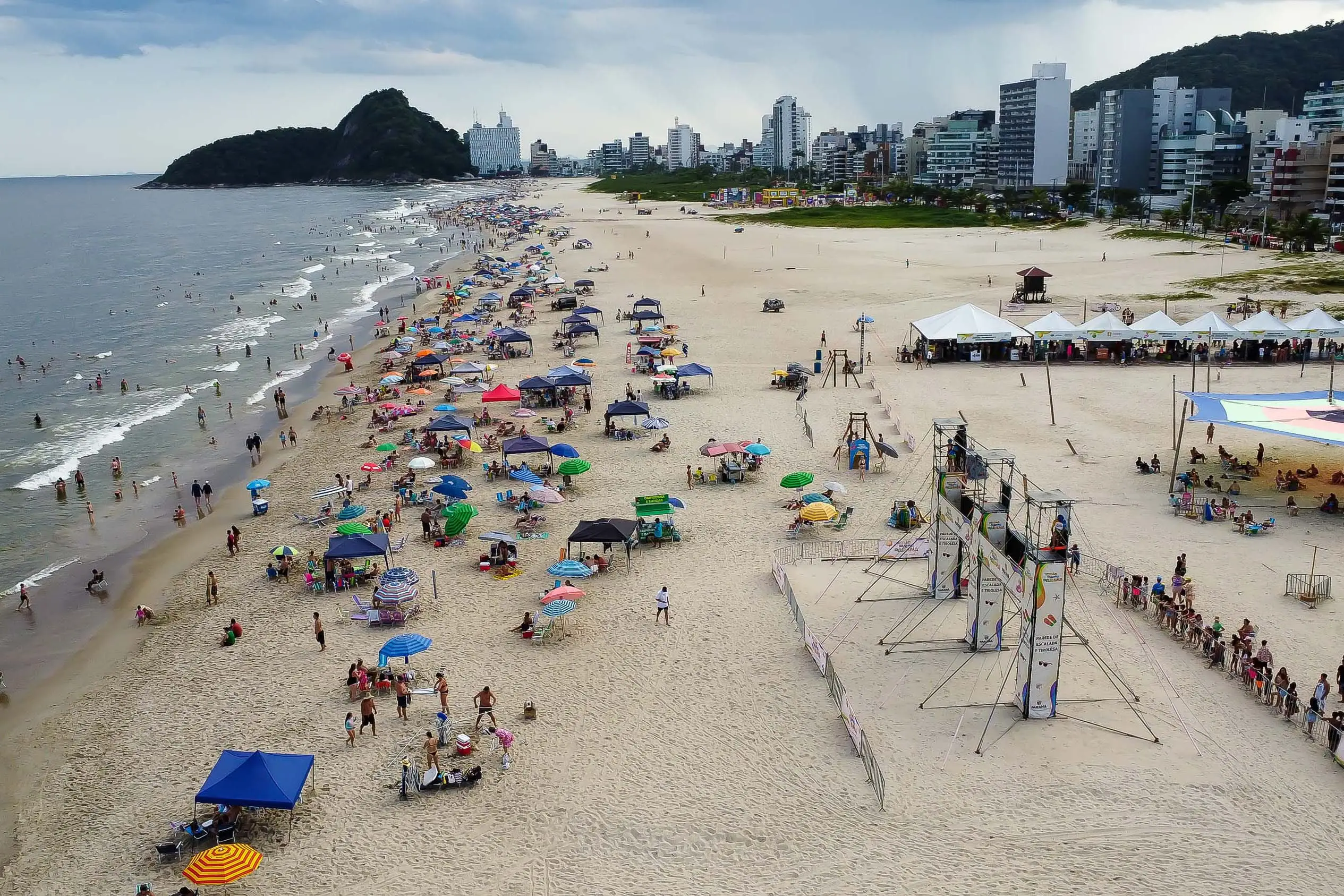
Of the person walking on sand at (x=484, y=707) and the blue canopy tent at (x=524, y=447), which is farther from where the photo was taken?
the blue canopy tent at (x=524, y=447)

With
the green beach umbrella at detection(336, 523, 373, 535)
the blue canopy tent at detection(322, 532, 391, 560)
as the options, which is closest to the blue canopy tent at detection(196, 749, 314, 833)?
the blue canopy tent at detection(322, 532, 391, 560)

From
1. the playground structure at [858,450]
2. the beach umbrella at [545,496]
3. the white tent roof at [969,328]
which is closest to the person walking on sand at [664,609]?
the beach umbrella at [545,496]

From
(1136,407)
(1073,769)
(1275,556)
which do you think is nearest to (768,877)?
(1073,769)

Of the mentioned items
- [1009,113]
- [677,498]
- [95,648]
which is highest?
[1009,113]

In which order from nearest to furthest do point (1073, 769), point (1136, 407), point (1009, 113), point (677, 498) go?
point (1073, 769) → point (677, 498) → point (1136, 407) → point (1009, 113)

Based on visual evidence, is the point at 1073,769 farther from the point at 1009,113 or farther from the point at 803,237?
the point at 1009,113

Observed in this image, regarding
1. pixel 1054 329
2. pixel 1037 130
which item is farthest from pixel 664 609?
pixel 1037 130

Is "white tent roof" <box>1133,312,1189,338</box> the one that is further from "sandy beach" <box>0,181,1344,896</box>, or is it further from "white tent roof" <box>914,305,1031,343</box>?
"sandy beach" <box>0,181,1344,896</box>

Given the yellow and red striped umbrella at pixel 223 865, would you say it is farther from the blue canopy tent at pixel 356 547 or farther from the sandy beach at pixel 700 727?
the blue canopy tent at pixel 356 547

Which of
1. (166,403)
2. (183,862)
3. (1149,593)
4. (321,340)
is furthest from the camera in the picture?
(321,340)
